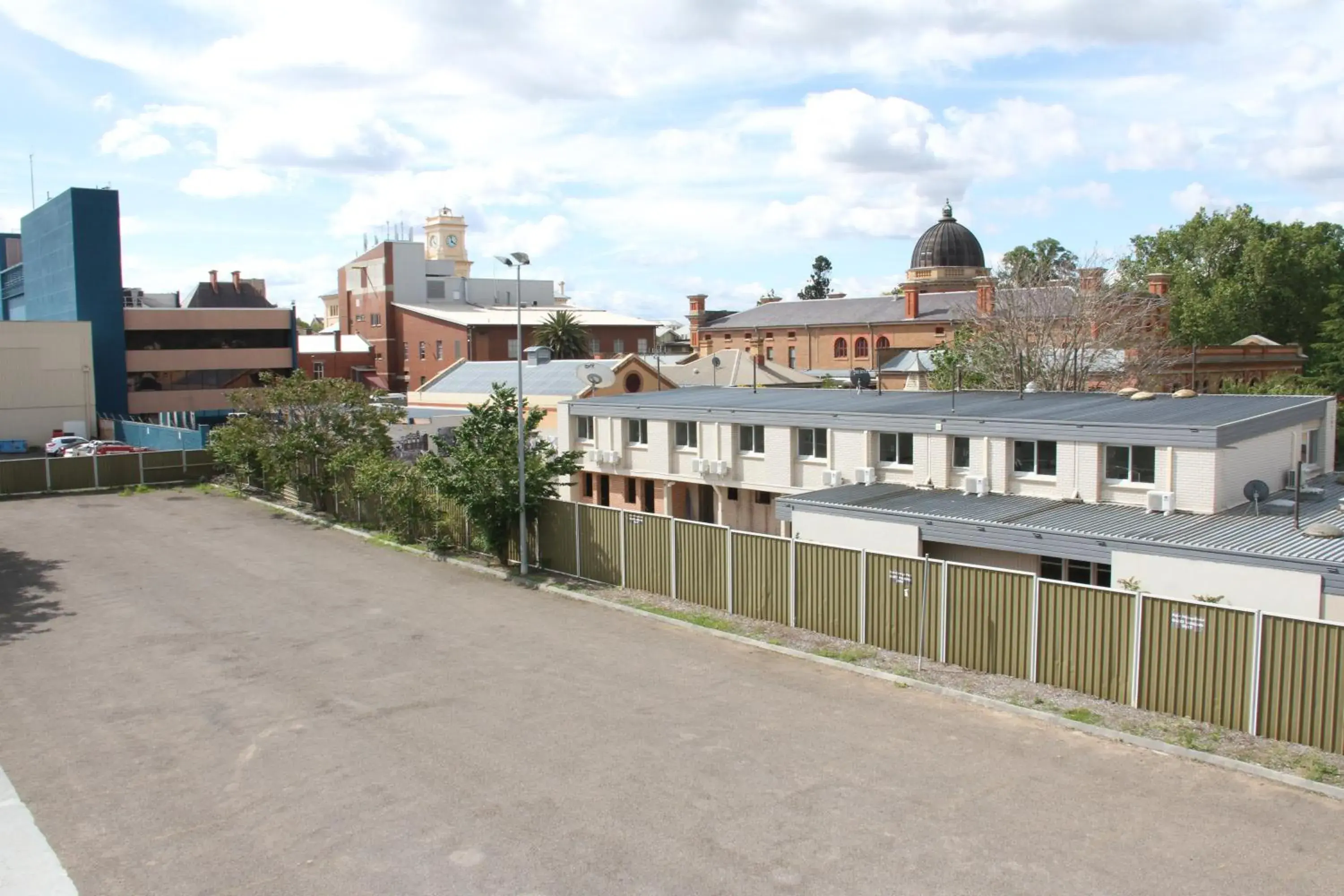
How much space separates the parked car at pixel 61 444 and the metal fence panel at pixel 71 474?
1353 centimetres

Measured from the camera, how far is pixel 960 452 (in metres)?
27.6

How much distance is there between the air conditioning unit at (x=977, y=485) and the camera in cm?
2625

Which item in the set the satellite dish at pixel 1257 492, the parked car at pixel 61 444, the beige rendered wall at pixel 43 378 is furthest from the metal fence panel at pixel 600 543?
the beige rendered wall at pixel 43 378

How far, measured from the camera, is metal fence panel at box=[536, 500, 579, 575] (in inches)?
1056

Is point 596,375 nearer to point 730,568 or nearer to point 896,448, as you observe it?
point 896,448

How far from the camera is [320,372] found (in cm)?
9081

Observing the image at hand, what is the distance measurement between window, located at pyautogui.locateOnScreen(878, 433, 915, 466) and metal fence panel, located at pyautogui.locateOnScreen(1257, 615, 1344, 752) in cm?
1393

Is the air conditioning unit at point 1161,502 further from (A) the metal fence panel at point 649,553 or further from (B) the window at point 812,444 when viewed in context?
(A) the metal fence panel at point 649,553

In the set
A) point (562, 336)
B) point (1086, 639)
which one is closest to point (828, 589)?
point (1086, 639)

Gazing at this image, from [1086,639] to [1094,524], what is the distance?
5892 millimetres

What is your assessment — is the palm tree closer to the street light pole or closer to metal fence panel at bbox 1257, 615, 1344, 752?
the street light pole

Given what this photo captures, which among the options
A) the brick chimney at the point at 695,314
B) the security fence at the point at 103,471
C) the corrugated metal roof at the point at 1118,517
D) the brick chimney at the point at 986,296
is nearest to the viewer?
the corrugated metal roof at the point at 1118,517

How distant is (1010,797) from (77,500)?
37.5 metres

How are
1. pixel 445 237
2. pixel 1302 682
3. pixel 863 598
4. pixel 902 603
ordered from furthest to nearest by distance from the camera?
pixel 445 237 → pixel 863 598 → pixel 902 603 → pixel 1302 682
